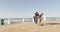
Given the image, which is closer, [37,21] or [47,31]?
[47,31]

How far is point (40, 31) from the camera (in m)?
15.3

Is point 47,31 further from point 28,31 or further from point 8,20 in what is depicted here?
point 8,20

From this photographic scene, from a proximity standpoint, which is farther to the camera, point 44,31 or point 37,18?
point 37,18

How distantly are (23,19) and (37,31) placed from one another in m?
19.6

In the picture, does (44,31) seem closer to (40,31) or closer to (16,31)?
(40,31)

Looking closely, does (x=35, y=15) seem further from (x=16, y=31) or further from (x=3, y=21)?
(x=3, y=21)

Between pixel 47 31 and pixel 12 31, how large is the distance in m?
2.91

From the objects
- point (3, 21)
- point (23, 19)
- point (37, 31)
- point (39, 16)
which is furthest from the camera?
point (23, 19)

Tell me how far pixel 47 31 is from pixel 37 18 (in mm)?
6936

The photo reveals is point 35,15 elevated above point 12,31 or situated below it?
above

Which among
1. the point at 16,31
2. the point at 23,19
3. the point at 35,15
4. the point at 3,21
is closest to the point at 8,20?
the point at 3,21

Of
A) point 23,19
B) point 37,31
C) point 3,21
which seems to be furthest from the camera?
point 23,19

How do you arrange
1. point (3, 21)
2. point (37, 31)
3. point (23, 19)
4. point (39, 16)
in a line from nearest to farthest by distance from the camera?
point (37, 31), point (39, 16), point (3, 21), point (23, 19)

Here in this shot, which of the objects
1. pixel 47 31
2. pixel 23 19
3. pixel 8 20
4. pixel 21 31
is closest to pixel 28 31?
pixel 21 31
